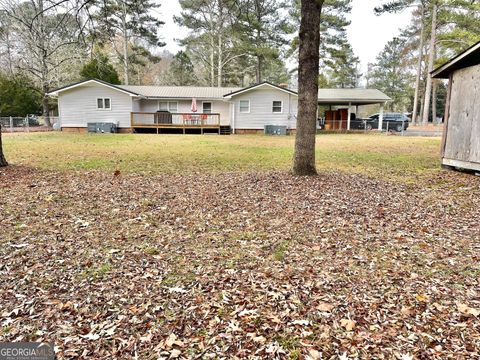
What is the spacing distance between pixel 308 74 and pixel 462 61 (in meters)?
4.17

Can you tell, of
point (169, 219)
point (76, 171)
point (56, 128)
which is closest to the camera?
point (169, 219)

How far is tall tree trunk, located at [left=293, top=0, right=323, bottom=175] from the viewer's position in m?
6.50

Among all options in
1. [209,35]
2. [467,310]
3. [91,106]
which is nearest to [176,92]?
[91,106]

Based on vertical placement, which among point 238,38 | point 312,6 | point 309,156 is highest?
point 238,38

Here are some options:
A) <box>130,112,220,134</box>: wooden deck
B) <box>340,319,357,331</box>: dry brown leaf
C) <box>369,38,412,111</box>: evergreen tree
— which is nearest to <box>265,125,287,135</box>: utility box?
<box>130,112,220,134</box>: wooden deck

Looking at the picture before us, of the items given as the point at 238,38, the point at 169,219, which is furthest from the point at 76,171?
the point at 238,38

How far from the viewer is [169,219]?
4637 mm

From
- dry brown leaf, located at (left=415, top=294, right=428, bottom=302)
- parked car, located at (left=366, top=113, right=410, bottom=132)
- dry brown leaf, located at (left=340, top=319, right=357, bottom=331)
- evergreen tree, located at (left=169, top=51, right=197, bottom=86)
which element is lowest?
dry brown leaf, located at (left=340, top=319, right=357, bottom=331)

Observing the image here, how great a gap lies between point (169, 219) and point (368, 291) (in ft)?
9.09

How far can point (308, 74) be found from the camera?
659cm

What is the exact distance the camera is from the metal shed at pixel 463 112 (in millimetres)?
7571

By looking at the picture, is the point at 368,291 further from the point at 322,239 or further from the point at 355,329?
the point at 322,239

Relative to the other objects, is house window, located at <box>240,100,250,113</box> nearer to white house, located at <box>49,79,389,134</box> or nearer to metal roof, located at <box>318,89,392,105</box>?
white house, located at <box>49,79,389,134</box>

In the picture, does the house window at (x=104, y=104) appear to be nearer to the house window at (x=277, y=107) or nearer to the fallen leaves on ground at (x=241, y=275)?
the house window at (x=277, y=107)
